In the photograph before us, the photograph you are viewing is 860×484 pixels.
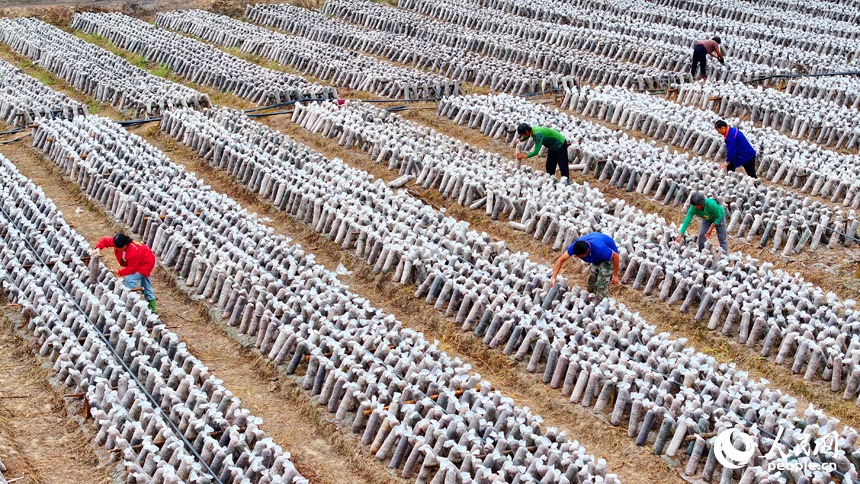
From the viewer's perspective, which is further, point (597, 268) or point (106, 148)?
point (106, 148)

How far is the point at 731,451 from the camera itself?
9578mm

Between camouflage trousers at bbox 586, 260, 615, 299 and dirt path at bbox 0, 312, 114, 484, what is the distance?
7237 mm

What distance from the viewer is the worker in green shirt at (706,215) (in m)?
13.2

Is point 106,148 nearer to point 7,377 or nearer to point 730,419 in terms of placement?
point 7,377

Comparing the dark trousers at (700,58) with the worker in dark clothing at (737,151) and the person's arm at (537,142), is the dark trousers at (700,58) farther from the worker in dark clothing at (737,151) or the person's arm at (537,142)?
the person's arm at (537,142)

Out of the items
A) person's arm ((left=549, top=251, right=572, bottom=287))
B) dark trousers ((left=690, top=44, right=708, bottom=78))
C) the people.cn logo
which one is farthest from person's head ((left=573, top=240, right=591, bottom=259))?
dark trousers ((left=690, top=44, right=708, bottom=78))

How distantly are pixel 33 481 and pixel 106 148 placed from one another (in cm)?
1135

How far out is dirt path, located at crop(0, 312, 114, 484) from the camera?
983 centimetres

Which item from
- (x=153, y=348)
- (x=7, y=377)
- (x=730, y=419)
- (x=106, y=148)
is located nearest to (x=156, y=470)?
(x=153, y=348)

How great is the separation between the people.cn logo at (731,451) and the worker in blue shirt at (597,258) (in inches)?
133

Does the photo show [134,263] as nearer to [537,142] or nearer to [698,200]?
[537,142]

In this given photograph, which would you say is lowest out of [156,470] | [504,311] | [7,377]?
[7,377]

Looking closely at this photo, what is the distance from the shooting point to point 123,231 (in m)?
16.5

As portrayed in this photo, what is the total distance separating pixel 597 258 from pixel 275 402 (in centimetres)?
508
